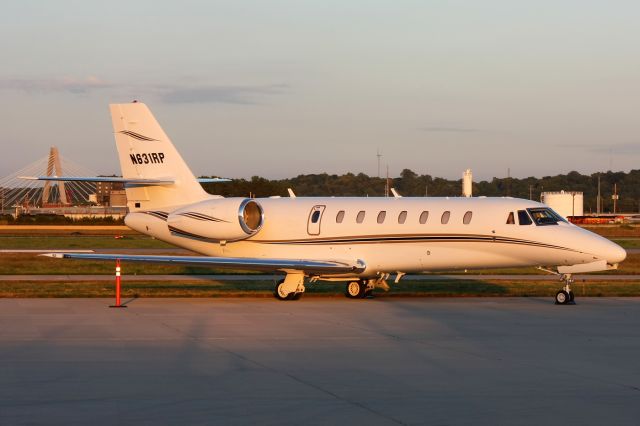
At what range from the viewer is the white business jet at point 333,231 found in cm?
2294

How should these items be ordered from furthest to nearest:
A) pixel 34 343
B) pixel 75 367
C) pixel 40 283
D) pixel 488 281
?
pixel 488 281
pixel 40 283
pixel 34 343
pixel 75 367

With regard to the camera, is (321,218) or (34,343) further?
(321,218)

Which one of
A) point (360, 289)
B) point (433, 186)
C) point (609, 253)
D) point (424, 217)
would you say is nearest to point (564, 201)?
point (433, 186)

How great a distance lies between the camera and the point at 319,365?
13.4 meters

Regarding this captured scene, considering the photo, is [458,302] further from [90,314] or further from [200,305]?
[90,314]

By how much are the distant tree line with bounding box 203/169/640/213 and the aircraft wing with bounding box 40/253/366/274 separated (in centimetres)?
3537

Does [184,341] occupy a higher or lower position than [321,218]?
lower

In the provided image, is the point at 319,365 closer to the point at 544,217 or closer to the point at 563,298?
the point at 563,298

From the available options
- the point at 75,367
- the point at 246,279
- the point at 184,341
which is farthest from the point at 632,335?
the point at 246,279

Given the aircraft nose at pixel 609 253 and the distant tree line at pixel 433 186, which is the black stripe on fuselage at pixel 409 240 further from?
the distant tree line at pixel 433 186

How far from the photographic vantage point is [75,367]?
1309 centimetres

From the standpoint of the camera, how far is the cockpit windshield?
911 inches

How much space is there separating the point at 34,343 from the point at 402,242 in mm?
11008

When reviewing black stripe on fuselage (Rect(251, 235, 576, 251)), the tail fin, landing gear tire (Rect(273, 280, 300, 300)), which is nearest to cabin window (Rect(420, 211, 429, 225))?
black stripe on fuselage (Rect(251, 235, 576, 251))
